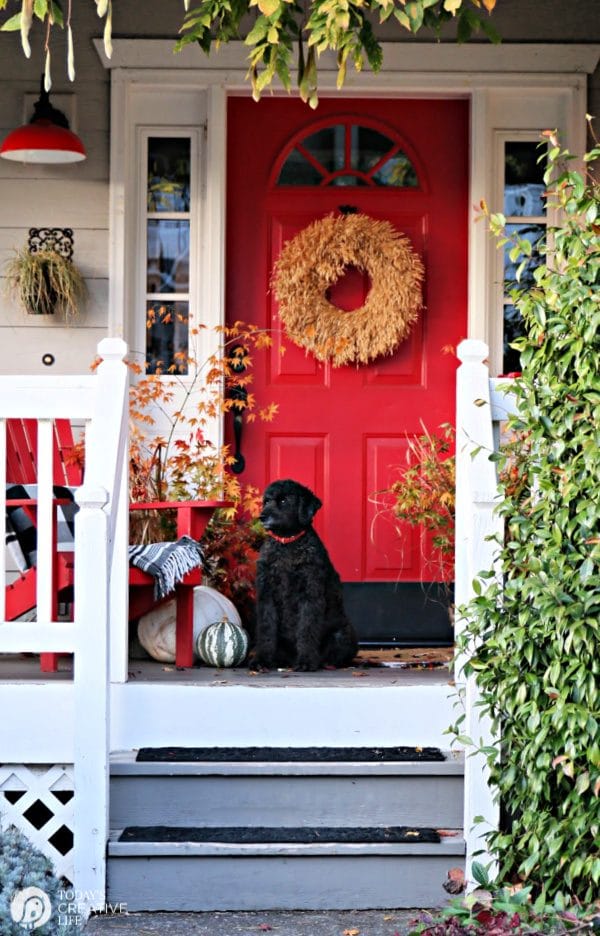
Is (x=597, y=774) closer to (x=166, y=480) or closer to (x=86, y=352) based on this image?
(x=166, y=480)

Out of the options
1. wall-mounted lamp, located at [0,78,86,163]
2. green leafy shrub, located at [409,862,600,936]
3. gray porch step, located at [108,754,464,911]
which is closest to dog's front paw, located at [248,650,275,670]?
gray porch step, located at [108,754,464,911]

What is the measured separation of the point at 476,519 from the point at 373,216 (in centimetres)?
257

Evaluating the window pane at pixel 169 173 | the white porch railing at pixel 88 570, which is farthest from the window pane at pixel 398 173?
the white porch railing at pixel 88 570

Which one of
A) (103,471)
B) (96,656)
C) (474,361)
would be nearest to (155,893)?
(96,656)

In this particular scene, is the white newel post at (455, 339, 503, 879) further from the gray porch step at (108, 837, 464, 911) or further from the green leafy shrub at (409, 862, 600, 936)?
the green leafy shrub at (409, 862, 600, 936)

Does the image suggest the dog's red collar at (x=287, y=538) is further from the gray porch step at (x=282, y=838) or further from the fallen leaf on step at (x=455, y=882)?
the fallen leaf on step at (x=455, y=882)

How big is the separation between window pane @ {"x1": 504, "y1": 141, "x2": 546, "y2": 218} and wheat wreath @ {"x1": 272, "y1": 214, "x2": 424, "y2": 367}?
1.72 feet

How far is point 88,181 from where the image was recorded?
5902 millimetres

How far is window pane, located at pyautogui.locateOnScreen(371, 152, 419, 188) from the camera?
608 cm

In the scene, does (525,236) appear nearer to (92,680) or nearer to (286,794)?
(286,794)

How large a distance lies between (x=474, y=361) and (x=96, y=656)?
1.53 meters

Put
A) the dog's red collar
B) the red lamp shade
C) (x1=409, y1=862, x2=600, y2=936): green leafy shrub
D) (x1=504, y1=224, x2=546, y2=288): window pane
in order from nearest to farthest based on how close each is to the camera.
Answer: (x1=409, y1=862, x2=600, y2=936): green leafy shrub, the dog's red collar, the red lamp shade, (x1=504, y1=224, x2=546, y2=288): window pane

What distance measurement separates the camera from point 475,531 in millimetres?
3854

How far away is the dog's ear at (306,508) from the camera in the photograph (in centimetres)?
466
